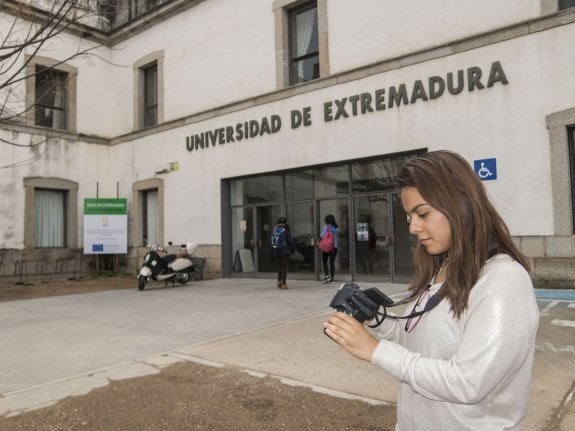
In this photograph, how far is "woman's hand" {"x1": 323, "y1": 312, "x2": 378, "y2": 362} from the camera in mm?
1250

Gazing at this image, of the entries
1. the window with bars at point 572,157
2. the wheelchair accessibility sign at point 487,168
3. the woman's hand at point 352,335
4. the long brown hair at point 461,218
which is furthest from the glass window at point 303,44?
the woman's hand at point 352,335

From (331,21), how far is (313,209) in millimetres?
4505

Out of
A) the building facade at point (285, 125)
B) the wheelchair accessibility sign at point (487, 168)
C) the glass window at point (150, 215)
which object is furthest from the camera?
the glass window at point (150, 215)

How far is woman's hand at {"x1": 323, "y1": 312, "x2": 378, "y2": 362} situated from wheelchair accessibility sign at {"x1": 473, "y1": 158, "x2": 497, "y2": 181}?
7955 mm

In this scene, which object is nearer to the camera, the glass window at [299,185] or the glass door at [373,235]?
the glass door at [373,235]

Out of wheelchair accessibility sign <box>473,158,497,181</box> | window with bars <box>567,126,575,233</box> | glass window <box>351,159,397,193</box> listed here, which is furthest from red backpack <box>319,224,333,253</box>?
window with bars <box>567,126,575,233</box>

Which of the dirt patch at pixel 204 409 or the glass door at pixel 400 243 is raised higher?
the glass door at pixel 400 243

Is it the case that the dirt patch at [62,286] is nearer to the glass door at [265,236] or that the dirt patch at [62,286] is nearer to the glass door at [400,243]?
the glass door at [265,236]

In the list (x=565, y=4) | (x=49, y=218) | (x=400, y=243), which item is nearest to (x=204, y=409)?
(x=400, y=243)

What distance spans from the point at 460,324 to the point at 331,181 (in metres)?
9.90

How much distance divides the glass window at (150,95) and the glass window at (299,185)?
20.0 ft

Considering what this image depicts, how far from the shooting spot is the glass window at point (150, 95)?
15.3 meters

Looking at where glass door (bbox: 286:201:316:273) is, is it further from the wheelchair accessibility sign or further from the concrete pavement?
the wheelchair accessibility sign

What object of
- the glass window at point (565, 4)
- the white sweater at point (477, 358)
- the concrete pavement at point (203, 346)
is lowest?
the concrete pavement at point (203, 346)
